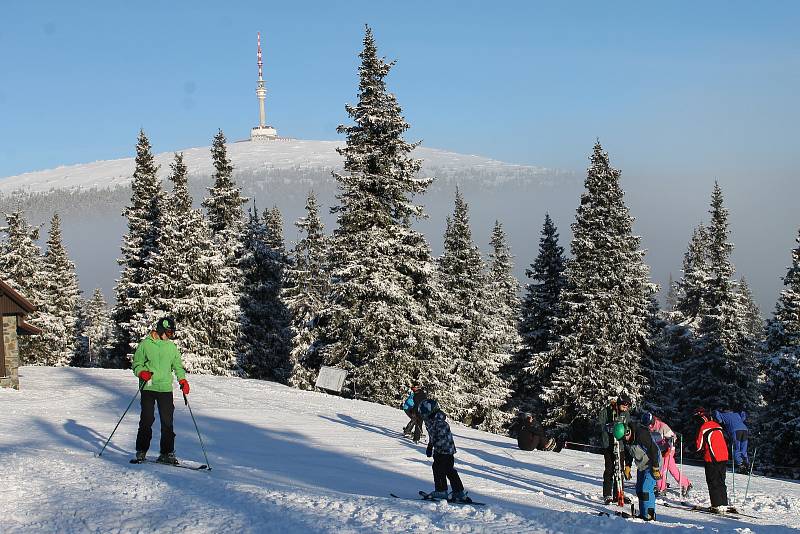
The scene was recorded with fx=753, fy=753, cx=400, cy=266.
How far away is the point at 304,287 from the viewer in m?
44.4

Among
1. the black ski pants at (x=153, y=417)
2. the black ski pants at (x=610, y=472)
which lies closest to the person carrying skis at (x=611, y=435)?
the black ski pants at (x=610, y=472)

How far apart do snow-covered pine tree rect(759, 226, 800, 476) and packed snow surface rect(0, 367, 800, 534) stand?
16.6m

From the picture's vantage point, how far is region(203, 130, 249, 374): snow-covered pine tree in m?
41.4

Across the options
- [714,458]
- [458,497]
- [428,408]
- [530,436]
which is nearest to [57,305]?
[530,436]

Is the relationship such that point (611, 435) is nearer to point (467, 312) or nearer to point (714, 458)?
point (714, 458)

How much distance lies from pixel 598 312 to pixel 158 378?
26.2m

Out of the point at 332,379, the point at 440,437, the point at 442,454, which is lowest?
the point at 332,379

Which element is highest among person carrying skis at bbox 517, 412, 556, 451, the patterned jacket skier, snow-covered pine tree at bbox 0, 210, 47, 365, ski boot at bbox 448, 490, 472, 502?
snow-covered pine tree at bbox 0, 210, 47, 365

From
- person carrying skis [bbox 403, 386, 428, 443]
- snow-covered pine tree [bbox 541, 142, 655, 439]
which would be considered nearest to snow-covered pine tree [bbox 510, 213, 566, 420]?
snow-covered pine tree [bbox 541, 142, 655, 439]

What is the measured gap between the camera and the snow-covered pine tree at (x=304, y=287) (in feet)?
142

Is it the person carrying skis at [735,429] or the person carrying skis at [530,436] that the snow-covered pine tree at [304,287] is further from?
the person carrying skis at [735,429]

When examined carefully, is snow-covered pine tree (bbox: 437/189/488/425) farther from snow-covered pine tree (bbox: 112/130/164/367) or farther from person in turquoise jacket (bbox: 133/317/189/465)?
person in turquoise jacket (bbox: 133/317/189/465)

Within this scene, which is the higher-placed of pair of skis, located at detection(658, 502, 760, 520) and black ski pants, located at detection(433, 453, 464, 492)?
black ski pants, located at detection(433, 453, 464, 492)

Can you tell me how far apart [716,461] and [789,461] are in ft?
80.1
